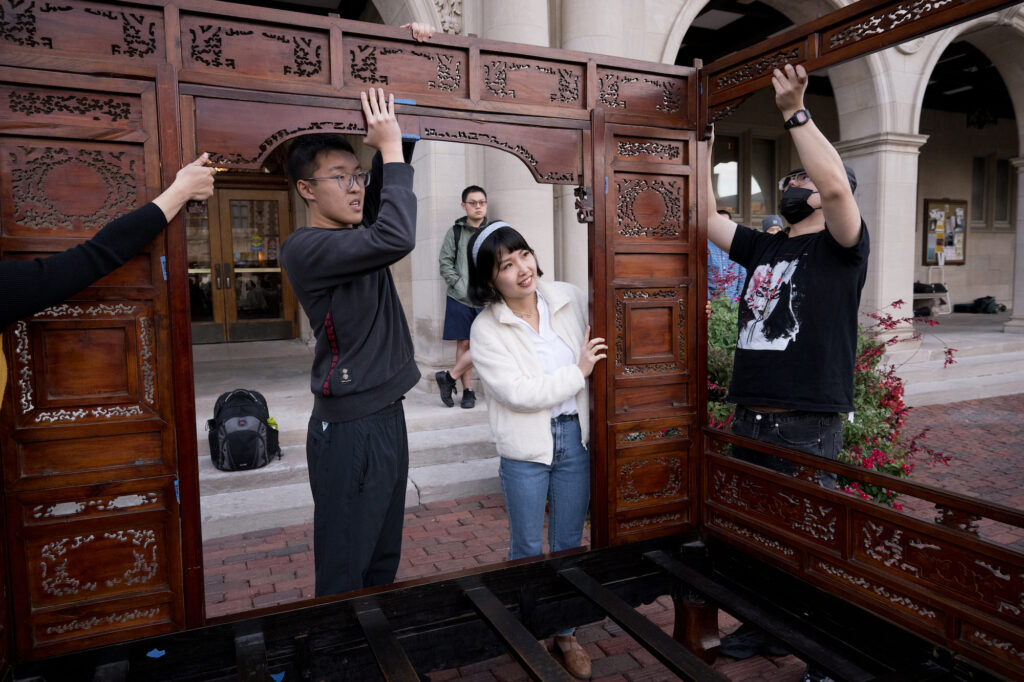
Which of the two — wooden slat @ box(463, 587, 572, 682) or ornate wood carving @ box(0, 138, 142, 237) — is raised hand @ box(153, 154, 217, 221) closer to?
ornate wood carving @ box(0, 138, 142, 237)

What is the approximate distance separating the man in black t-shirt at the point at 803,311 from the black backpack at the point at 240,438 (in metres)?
3.43

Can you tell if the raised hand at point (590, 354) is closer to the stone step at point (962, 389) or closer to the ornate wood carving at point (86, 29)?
the ornate wood carving at point (86, 29)

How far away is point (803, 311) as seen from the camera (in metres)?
2.61

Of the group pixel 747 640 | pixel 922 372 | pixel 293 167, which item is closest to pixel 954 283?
pixel 922 372

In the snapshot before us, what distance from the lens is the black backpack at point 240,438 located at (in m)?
4.75

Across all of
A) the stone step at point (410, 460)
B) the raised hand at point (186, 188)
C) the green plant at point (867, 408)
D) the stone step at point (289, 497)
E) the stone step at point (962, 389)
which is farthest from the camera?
the stone step at point (962, 389)

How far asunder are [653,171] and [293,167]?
5.11 ft

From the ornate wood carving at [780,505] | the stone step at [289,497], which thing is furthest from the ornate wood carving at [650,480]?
the stone step at [289,497]

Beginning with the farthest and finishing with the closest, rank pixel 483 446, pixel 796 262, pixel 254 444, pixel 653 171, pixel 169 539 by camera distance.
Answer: pixel 483 446 < pixel 254 444 < pixel 653 171 < pixel 796 262 < pixel 169 539

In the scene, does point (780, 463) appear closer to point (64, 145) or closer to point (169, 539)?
point (169, 539)

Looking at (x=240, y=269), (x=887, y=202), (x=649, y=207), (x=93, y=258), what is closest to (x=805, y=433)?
(x=649, y=207)

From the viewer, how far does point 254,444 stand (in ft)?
15.7

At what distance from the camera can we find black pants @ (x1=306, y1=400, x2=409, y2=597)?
7.78ft

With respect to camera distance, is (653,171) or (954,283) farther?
(954,283)
